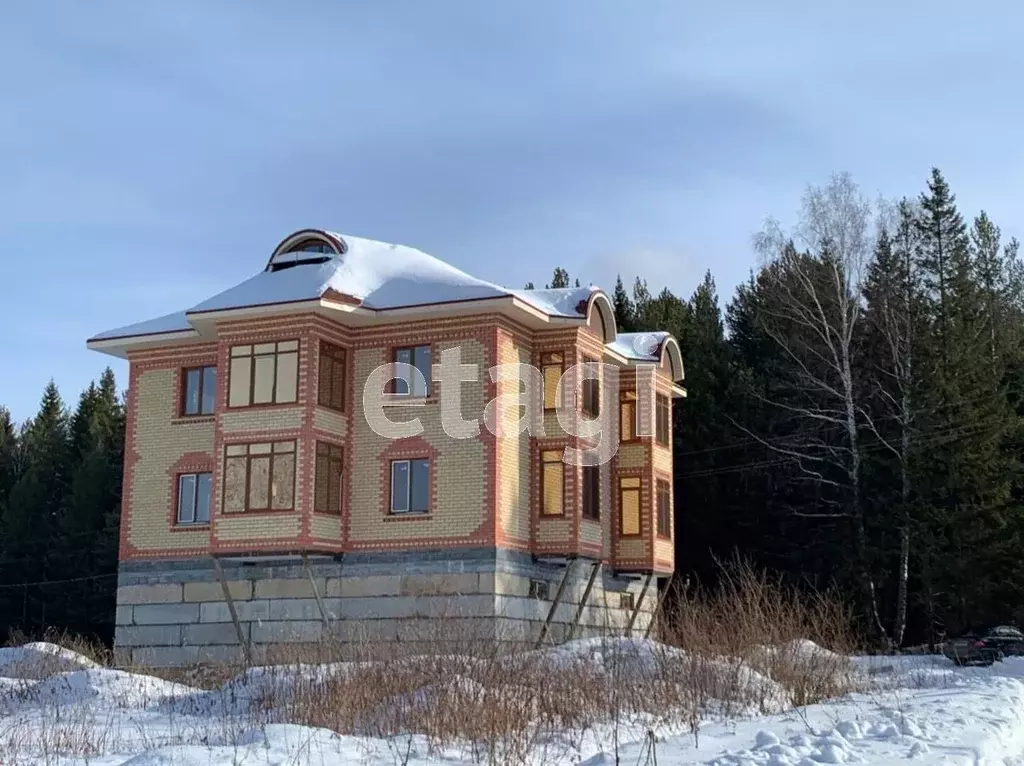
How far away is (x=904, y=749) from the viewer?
35.2ft

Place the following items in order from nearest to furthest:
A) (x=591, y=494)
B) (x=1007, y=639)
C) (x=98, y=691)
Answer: (x=98, y=691), (x=591, y=494), (x=1007, y=639)

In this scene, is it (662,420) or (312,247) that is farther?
(662,420)

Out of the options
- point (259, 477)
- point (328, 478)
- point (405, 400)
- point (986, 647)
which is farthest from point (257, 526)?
point (986, 647)

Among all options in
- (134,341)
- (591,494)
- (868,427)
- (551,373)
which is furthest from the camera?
(868,427)

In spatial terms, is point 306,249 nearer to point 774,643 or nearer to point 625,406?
point 625,406

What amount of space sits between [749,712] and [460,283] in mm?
12624

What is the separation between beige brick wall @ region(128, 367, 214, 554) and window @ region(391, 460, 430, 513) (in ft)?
15.0

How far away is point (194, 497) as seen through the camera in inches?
1059

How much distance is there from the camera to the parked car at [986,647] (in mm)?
27125

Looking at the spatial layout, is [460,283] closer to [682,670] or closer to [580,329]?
[580,329]

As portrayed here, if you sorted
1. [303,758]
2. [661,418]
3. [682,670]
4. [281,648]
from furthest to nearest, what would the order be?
[661,418] → [281,648] → [682,670] → [303,758]

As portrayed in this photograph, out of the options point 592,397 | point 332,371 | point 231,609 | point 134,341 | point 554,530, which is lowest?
point 231,609

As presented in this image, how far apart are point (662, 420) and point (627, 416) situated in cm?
118

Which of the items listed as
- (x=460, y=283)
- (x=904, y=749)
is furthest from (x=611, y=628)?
(x=904, y=749)
